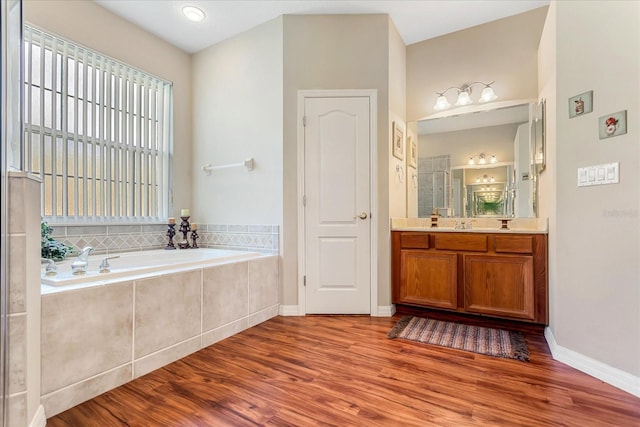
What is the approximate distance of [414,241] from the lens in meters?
2.81

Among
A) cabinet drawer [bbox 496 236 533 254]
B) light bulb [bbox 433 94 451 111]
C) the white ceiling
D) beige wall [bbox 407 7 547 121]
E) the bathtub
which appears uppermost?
the white ceiling

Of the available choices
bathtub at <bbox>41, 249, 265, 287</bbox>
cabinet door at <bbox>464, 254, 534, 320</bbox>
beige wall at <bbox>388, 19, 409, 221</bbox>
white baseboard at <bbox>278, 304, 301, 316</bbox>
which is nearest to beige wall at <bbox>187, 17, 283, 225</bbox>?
bathtub at <bbox>41, 249, 265, 287</bbox>

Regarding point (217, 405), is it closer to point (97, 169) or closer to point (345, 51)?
point (97, 169)

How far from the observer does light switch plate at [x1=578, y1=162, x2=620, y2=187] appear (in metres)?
1.66

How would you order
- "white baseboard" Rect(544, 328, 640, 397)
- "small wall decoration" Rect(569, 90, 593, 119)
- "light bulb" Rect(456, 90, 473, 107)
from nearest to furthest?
1. "white baseboard" Rect(544, 328, 640, 397)
2. "small wall decoration" Rect(569, 90, 593, 119)
3. "light bulb" Rect(456, 90, 473, 107)

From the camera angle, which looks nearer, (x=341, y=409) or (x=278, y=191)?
(x=341, y=409)

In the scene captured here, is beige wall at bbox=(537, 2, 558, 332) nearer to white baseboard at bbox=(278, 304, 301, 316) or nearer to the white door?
the white door

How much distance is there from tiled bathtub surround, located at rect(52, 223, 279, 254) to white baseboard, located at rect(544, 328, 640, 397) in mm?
2181

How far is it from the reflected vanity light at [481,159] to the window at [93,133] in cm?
312

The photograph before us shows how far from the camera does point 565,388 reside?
Result: 163 cm

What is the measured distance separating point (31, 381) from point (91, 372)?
0.32 meters

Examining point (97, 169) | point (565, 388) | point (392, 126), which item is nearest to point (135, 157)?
point (97, 169)

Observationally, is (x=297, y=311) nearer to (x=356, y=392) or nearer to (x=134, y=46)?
(x=356, y=392)

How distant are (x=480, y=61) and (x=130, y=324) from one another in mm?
3617
